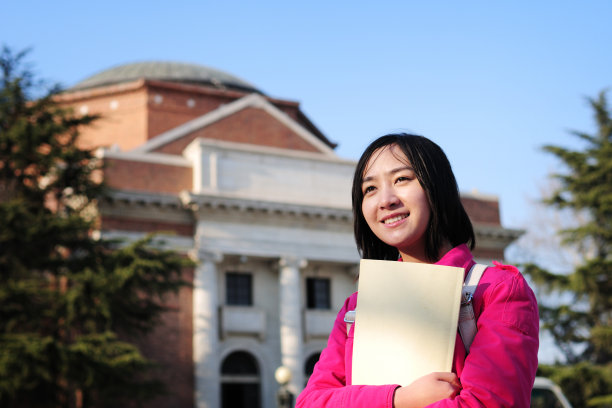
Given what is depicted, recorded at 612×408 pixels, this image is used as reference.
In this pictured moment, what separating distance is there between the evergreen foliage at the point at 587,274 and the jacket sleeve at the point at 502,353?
2473cm

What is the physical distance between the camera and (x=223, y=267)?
28.2 meters

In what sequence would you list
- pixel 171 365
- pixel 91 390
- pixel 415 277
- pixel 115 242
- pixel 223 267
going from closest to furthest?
pixel 415 277 → pixel 91 390 → pixel 115 242 → pixel 171 365 → pixel 223 267

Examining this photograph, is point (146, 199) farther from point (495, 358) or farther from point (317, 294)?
point (495, 358)

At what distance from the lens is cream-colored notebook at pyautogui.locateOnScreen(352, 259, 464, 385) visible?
1.75 meters

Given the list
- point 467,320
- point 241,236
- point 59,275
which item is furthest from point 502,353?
point 241,236

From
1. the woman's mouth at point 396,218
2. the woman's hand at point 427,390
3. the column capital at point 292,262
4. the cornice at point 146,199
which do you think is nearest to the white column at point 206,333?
the cornice at point 146,199

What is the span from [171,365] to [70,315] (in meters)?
5.37

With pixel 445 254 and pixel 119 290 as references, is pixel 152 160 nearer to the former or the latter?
pixel 119 290

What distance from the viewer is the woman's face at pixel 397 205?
6.66 feet

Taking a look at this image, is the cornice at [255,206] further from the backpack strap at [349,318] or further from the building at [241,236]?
the backpack strap at [349,318]

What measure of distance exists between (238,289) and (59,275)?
741cm

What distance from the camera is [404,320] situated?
1.78 metres

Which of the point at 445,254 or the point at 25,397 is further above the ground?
the point at 445,254

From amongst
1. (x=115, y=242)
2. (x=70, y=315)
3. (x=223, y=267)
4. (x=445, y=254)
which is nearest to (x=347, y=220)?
(x=223, y=267)
